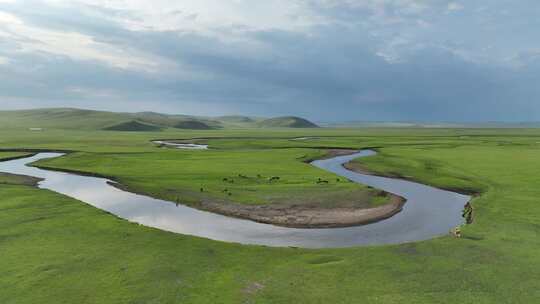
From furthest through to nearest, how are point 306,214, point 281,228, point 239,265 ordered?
point 306,214, point 281,228, point 239,265

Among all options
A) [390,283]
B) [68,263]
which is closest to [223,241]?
[68,263]

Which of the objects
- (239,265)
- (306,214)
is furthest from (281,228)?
(239,265)

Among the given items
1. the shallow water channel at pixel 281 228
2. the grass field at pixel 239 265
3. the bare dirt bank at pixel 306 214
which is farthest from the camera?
the bare dirt bank at pixel 306 214

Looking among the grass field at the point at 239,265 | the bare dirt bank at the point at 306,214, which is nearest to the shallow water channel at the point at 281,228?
the bare dirt bank at the point at 306,214

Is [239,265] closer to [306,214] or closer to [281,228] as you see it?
[281,228]

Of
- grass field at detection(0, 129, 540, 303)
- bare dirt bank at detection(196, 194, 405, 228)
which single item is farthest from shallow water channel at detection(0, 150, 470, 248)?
grass field at detection(0, 129, 540, 303)

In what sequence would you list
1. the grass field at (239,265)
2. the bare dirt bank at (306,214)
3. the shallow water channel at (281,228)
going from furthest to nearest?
the bare dirt bank at (306,214) → the shallow water channel at (281,228) → the grass field at (239,265)

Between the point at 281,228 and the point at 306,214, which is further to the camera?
the point at 306,214

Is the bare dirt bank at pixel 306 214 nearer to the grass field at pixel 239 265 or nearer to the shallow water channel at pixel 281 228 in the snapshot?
Answer: the shallow water channel at pixel 281 228

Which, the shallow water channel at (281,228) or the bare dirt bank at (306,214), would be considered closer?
the shallow water channel at (281,228)

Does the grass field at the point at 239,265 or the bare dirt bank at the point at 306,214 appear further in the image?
the bare dirt bank at the point at 306,214
